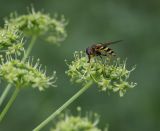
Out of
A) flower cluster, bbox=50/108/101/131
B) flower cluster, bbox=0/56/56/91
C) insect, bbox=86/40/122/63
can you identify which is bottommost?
flower cluster, bbox=50/108/101/131

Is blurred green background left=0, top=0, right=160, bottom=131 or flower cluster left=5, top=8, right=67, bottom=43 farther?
blurred green background left=0, top=0, right=160, bottom=131

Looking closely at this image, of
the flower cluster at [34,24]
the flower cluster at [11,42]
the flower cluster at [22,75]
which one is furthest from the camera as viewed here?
the flower cluster at [34,24]

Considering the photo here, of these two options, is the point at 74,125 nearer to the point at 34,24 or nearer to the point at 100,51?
the point at 100,51

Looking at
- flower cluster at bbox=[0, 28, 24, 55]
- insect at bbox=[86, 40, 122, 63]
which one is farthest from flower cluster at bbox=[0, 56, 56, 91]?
insect at bbox=[86, 40, 122, 63]

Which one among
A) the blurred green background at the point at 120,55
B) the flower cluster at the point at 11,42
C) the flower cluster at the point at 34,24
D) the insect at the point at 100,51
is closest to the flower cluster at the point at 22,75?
the flower cluster at the point at 11,42

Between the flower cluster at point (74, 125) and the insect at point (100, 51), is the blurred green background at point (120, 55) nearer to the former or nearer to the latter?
the insect at point (100, 51)

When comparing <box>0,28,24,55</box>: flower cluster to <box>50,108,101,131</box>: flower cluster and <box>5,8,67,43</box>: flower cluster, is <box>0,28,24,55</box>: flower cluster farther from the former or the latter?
<box>50,108,101,131</box>: flower cluster

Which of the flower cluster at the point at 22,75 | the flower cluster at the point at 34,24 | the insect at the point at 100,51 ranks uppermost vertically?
the flower cluster at the point at 34,24
